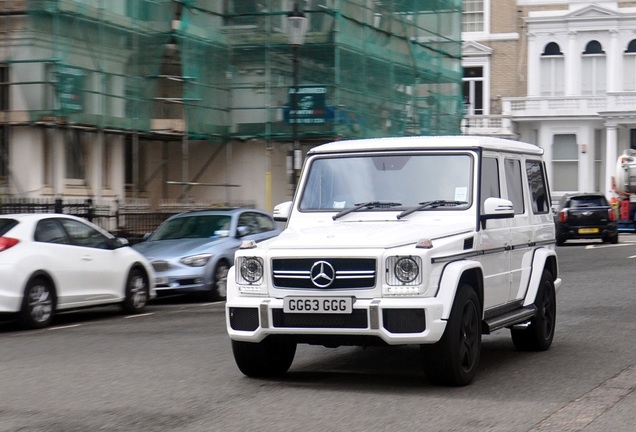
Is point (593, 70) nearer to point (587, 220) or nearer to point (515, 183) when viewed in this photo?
point (587, 220)

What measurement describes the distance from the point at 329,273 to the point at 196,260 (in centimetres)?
1007

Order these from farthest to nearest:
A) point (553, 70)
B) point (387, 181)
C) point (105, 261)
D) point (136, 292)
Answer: point (553, 70), point (136, 292), point (105, 261), point (387, 181)

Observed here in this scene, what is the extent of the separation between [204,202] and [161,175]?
156cm

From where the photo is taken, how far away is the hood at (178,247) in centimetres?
1906

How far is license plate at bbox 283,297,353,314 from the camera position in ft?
29.3

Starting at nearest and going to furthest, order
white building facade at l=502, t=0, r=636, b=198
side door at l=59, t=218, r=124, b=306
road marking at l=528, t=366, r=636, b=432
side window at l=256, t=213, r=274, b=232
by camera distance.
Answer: road marking at l=528, t=366, r=636, b=432
side door at l=59, t=218, r=124, b=306
side window at l=256, t=213, r=274, b=232
white building facade at l=502, t=0, r=636, b=198

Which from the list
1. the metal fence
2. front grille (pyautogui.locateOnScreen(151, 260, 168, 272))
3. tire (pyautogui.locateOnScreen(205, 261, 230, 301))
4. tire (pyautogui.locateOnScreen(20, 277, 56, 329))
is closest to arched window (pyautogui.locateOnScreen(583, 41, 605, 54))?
the metal fence

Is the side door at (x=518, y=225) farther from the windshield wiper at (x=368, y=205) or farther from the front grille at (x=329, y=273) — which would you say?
the front grille at (x=329, y=273)

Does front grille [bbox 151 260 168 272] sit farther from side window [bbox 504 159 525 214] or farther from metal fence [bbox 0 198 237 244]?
side window [bbox 504 159 525 214]

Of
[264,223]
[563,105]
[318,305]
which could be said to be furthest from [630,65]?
[318,305]

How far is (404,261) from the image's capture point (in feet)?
29.2

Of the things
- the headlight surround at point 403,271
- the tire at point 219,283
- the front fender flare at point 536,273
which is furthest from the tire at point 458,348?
the tire at point 219,283

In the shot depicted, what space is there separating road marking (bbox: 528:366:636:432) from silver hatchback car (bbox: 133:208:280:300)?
31.8 ft

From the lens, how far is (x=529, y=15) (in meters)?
58.9
